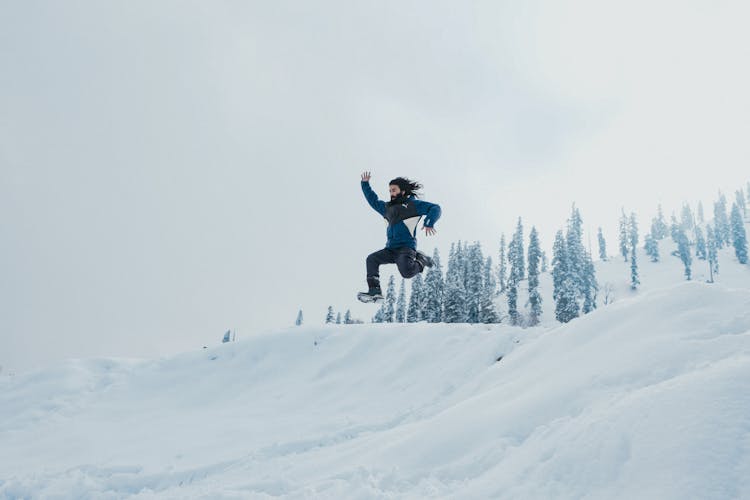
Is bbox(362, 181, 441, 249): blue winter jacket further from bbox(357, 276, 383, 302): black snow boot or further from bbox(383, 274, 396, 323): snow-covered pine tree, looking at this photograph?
bbox(383, 274, 396, 323): snow-covered pine tree

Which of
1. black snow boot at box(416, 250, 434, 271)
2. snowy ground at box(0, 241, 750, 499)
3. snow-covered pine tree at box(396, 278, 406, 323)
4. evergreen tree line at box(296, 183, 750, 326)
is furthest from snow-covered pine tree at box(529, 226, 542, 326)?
black snow boot at box(416, 250, 434, 271)

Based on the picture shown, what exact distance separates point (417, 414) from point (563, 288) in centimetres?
5078

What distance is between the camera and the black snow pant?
7266 millimetres

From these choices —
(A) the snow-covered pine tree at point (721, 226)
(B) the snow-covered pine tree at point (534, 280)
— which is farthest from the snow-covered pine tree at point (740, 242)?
(B) the snow-covered pine tree at point (534, 280)

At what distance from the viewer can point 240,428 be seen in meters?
8.87

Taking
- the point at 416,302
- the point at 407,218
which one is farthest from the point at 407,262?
the point at 416,302

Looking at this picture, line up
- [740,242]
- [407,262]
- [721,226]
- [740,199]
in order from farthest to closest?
[740,199] → [721,226] → [740,242] → [407,262]

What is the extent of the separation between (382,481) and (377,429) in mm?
Result: 3271

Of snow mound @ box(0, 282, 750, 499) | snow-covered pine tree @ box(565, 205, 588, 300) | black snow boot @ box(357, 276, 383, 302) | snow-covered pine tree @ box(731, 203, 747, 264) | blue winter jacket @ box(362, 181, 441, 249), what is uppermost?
snow-covered pine tree @ box(731, 203, 747, 264)

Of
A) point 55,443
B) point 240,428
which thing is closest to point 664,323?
point 240,428

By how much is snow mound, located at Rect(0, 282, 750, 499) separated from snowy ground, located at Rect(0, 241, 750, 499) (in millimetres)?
24

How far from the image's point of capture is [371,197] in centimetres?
819

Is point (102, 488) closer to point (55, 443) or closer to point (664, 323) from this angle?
point (55, 443)

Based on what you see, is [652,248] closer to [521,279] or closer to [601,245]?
[601,245]
